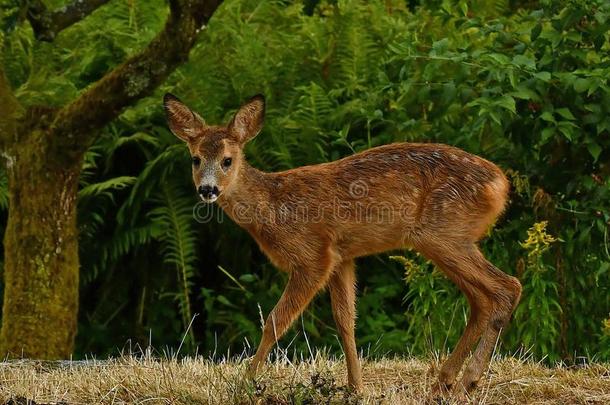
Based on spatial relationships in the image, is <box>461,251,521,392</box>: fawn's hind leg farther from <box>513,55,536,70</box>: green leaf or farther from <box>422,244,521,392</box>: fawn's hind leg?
<box>513,55,536,70</box>: green leaf

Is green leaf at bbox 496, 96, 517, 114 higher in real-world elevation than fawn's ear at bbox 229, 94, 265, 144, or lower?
higher

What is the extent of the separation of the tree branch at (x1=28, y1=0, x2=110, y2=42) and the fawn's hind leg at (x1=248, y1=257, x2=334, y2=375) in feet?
7.18

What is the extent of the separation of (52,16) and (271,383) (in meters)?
3.02

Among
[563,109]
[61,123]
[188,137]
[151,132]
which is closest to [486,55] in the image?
[563,109]

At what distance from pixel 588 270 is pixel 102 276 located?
152 inches

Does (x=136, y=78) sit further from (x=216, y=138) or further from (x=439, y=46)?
(x=439, y=46)

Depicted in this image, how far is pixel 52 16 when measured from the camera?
24.2ft

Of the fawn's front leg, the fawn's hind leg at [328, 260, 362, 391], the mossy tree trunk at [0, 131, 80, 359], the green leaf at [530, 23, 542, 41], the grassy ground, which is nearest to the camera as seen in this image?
the grassy ground

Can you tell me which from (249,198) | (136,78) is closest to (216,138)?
(249,198)

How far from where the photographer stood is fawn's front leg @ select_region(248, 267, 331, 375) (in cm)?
642

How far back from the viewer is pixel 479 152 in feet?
27.3

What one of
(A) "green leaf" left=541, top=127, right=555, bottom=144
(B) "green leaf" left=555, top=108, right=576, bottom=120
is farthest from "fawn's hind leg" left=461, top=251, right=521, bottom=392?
(B) "green leaf" left=555, top=108, right=576, bottom=120

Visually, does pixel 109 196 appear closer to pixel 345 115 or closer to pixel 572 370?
pixel 345 115

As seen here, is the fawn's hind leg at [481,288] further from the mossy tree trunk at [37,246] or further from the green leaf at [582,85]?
the mossy tree trunk at [37,246]
